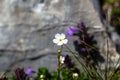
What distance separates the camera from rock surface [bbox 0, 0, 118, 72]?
425cm

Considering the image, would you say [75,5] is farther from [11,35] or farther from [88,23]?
[11,35]

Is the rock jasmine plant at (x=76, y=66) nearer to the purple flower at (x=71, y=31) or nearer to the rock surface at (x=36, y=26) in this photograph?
the purple flower at (x=71, y=31)

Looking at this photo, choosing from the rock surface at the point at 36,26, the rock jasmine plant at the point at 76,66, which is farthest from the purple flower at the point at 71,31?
the rock surface at the point at 36,26

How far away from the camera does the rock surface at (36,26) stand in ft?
13.9

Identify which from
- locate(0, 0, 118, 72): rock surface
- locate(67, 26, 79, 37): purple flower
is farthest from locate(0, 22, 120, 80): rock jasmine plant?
locate(0, 0, 118, 72): rock surface

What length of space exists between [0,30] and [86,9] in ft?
2.83

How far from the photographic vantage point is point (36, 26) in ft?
14.1

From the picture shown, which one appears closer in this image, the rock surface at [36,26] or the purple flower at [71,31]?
the purple flower at [71,31]

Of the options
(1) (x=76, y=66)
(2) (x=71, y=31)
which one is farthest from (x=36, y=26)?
(1) (x=76, y=66)

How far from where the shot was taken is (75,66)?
407 cm

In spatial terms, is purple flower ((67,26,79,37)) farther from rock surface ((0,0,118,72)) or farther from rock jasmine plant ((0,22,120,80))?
rock surface ((0,0,118,72))

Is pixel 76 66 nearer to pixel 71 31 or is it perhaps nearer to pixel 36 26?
pixel 71 31

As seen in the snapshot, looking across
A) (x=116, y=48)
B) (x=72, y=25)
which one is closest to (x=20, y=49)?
(x=72, y=25)

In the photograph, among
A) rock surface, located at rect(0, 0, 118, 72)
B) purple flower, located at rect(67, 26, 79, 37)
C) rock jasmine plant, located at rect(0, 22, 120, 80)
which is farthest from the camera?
rock surface, located at rect(0, 0, 118, 72)
